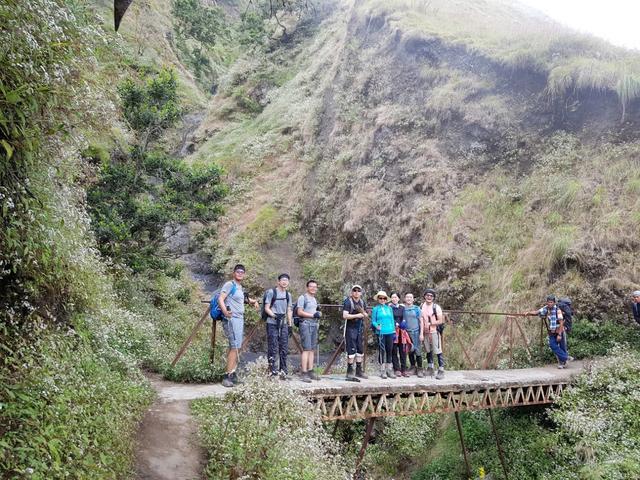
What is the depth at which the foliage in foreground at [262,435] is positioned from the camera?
5094 millimetres

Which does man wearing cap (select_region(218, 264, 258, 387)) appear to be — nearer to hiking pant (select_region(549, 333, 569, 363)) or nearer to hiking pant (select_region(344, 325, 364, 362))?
hiking pant (select_region(344, 325, 364, 362))

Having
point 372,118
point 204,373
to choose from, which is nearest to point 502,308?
point 204,373

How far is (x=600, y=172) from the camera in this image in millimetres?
15320

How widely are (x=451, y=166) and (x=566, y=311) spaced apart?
28.1 feet

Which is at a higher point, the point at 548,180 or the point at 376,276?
the point at 548,180

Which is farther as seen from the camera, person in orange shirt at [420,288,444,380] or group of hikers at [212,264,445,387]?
person in orange shirt at [420,288,444,380]

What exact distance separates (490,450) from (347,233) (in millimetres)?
10497

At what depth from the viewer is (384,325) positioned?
952cm

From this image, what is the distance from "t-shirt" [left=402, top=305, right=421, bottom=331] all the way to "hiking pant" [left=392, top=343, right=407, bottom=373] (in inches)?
18.1

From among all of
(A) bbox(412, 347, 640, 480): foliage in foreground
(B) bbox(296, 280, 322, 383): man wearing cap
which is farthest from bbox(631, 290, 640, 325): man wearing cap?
(B) bbox(296, 280, 322, 383): man wearing cap

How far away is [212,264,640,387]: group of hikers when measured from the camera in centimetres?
776

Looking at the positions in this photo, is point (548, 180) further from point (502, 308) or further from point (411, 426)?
point (411, 426)

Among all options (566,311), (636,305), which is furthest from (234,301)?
(636,305)

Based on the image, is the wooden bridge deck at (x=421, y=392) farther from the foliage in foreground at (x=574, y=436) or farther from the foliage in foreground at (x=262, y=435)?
the foliage in foreground at (x=262, y=435)
